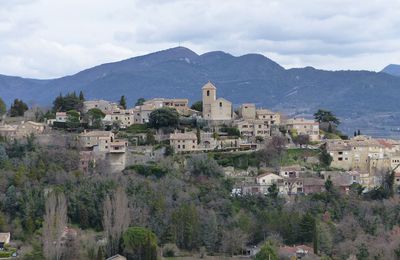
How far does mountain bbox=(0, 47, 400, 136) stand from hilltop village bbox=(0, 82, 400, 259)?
3049 inches

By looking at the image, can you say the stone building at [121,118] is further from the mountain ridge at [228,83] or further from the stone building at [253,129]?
the mountain ridge at [228,83]

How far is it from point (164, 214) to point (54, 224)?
20.2ft

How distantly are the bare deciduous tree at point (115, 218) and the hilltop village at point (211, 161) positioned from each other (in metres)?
0.25

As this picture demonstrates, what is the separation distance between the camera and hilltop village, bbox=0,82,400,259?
40.8 metres

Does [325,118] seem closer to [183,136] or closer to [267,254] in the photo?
[183,136]

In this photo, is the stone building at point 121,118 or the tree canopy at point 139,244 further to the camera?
the stone building at point 121,118

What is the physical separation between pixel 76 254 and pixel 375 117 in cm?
10179

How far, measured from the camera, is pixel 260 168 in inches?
1853

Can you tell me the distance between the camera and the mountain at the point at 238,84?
140250mm

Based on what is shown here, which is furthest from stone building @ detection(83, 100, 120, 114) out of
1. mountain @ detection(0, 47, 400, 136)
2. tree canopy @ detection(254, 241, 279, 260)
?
mountain @ detection(0, 47, 400, 136)

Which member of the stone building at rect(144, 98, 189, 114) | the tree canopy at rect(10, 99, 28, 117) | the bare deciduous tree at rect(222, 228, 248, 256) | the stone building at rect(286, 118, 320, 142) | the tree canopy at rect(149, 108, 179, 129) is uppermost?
the stone building at rect(144, 98, 189, 114)

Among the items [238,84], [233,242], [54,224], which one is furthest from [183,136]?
[238,84]

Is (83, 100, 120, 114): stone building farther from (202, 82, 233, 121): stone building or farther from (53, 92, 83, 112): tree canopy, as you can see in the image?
(202, 82, 233, 121): stone building

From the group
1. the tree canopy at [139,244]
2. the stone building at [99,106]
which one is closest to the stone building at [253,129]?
the stone building at [99,106]
